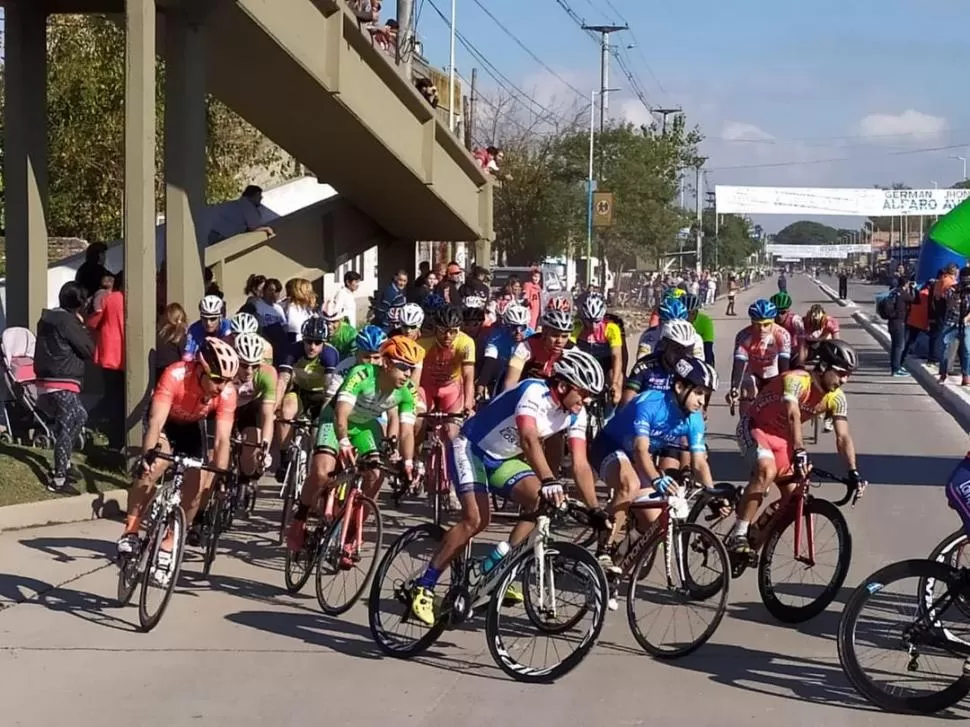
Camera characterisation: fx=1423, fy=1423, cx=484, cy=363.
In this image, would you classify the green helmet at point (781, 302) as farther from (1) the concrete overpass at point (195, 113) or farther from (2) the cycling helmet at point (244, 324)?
(2) the cycling helmet at point (244, 324)

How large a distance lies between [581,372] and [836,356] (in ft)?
6.68

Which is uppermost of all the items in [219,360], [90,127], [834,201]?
[834,201]

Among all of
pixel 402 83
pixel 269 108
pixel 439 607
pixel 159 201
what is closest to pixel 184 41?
pixel 269 108

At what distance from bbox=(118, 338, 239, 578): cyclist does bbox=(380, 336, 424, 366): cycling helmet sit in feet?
3.35

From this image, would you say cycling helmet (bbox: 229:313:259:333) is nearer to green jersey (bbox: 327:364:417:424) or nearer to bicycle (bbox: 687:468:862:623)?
green jersey (bbox: 327:364:417:424)

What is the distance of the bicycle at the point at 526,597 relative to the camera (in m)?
7.04

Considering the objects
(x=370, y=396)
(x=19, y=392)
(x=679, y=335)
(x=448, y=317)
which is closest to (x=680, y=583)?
(x=679, y=335)

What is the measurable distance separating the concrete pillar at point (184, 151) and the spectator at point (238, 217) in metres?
5.18

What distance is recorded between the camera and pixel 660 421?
8.22 metres

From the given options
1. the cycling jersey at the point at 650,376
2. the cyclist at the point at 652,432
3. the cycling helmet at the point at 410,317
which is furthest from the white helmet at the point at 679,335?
the cycling helmet at the point at 410,317

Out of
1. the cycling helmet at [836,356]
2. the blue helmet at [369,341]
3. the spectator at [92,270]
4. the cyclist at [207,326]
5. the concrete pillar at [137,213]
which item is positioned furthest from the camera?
the spectator at [92,270]

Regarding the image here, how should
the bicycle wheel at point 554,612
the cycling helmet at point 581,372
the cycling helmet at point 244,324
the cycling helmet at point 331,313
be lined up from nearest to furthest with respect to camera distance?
the bicycle wheel at point 554,612
the cycling helmet at point 581,372
the cycling helmet at point 244,324
the cycling helmet at point 331,313

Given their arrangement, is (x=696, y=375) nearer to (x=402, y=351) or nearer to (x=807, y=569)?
(x=807, y=569)

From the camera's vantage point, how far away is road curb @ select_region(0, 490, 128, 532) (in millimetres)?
11094
